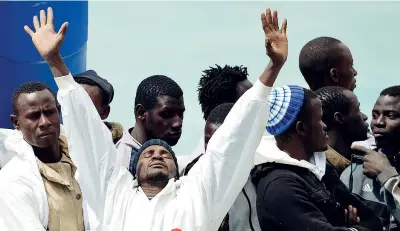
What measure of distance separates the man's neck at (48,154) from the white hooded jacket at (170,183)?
2.42 feet

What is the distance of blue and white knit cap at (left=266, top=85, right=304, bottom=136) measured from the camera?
22.2 feet

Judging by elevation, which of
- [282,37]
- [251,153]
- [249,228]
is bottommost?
[249,228]

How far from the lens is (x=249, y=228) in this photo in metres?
6.77

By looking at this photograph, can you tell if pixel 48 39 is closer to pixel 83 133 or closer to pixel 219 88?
pixel 83 133

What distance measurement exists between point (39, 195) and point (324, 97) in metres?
2.09

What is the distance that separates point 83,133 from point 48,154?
2.60 ft

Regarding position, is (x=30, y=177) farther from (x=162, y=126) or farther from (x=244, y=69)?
(x=244, y=69)

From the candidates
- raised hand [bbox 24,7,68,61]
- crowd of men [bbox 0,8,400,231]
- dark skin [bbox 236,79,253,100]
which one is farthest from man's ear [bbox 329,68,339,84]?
raised hand [bbox 24,7,68,61]

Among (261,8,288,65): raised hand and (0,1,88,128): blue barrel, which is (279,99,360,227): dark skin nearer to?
(261,8,288,65): raised hand

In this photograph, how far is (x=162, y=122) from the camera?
7.52 meters

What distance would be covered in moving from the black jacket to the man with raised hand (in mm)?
199

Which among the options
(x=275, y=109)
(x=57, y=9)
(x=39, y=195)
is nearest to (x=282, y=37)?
(x=275, y=109)

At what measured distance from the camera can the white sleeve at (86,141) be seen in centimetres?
641

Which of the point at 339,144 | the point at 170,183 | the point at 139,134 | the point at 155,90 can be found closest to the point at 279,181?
the point at 170,183
